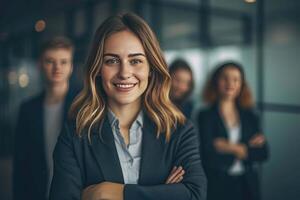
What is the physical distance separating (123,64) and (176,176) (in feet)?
1.66

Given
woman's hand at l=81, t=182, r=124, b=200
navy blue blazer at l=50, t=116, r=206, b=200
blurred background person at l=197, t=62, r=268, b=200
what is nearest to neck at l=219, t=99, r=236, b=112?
blurred background person at l=197, t=62, r=268, b=200

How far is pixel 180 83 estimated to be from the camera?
9.85ft

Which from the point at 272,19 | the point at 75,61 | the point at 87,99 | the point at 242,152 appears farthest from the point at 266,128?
the point at 87,99

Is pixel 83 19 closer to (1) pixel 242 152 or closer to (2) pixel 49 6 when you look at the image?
(2) pixel 49 6

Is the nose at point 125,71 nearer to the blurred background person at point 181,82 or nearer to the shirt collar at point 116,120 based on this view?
the shirt collar at point 116,120

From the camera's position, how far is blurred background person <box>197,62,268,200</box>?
108 inches

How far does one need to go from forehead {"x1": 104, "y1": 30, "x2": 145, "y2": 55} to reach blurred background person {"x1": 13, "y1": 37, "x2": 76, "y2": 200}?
621mm

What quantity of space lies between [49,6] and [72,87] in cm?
285

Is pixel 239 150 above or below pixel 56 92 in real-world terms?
below

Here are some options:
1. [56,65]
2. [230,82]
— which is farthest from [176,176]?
[230,82]

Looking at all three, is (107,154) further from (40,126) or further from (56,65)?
(56,65)

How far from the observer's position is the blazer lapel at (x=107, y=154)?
153 centimetres

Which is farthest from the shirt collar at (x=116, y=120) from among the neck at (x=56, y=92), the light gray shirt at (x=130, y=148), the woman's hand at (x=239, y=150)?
the woman's hand at (x=239, y=150)

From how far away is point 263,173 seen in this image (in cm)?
389
